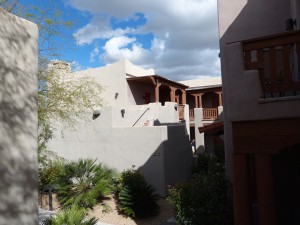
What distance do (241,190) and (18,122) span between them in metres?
3.52

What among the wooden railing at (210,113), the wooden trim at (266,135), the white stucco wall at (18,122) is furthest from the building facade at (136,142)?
the white stucco wall at (18,122)

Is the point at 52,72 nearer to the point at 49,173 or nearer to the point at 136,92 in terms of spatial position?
the point at 49,173

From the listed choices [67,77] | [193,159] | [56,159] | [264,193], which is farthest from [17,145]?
[193,159]

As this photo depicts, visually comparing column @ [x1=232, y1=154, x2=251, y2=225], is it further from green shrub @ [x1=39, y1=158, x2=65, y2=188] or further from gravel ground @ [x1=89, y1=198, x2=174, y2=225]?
A: green shrub @ [x1=39, y1=158, x2=65, y2=188]

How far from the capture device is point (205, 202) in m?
6.73

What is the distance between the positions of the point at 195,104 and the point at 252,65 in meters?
25.8

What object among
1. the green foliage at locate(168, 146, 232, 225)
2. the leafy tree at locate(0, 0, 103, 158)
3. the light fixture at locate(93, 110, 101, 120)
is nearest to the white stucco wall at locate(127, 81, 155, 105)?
the light fixture at locate(93, 110, 101, 120)

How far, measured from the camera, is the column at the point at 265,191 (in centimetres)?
412

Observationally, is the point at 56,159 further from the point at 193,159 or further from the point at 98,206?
the point at 193,159

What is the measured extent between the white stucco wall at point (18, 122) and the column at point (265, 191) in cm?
341

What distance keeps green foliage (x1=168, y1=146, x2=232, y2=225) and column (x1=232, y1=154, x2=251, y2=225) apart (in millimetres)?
2219

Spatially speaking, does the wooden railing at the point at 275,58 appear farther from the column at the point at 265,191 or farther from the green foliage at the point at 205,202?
the green foliage at the point at 205,202

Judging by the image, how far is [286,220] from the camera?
22.7 ft

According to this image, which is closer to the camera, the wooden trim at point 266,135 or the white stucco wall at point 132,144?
the wooden trim at point 266,135
